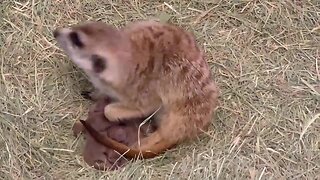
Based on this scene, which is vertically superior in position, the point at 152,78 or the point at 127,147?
the point at 152,78

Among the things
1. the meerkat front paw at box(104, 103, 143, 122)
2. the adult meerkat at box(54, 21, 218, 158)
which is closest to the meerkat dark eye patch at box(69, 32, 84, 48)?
the adult meerkat at box(54, 21, 218, 158)

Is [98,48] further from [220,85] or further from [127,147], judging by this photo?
[220,85]

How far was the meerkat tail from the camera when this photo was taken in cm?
252

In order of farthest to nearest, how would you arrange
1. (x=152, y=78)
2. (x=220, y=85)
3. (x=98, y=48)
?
(x=220, y=85) < (x=152, y=78) < (x=98, y=48)

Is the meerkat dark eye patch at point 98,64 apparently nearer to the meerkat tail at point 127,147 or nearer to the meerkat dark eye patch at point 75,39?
the meerkat dark eye patch at point 75,39

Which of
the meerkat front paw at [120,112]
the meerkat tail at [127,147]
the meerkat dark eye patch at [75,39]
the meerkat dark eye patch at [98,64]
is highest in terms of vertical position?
the meerkat dark eye patch at [75,39]

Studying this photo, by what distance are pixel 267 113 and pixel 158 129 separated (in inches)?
15.4

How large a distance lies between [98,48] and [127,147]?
35 cm

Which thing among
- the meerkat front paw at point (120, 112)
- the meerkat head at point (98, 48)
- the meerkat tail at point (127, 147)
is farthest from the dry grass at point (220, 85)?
the meerkat head at point (98, 48)

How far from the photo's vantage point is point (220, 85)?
9.22 feet

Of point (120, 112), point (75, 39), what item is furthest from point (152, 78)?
point (75, 39)

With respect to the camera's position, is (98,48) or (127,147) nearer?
(98,48)

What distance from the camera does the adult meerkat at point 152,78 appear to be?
2.46 meters

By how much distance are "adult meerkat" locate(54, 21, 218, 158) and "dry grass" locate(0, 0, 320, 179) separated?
0.09m
